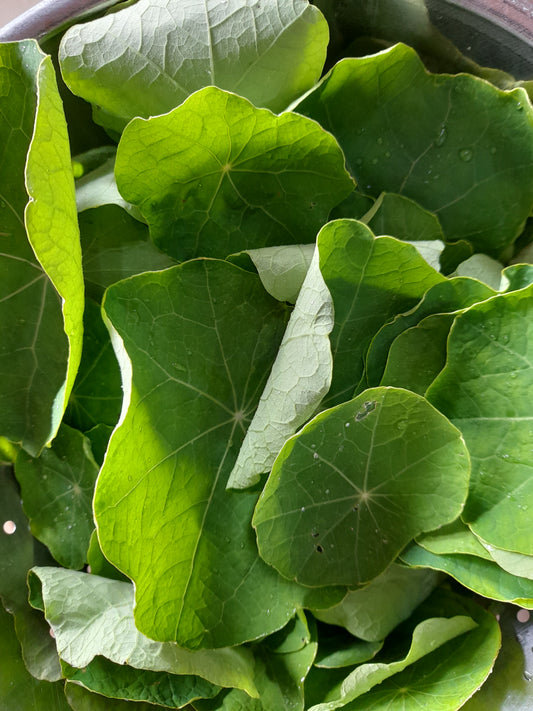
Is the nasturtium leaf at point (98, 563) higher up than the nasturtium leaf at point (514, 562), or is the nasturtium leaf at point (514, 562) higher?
the nasturtium leaf at point (98, 563)

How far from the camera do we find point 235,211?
0.63 metres

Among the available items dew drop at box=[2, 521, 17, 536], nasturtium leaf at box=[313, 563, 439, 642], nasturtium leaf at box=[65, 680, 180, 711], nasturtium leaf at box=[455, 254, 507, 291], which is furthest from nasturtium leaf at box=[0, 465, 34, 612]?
nasturtium leaf at box=[455, 254, 507, 291]

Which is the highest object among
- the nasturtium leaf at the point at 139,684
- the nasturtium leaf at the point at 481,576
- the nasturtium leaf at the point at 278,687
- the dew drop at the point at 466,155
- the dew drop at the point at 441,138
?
the dew drop at the point at 441,138

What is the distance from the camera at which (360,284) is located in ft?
1.93

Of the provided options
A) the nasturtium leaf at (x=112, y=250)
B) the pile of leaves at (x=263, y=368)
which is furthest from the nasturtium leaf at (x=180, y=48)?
the nasturtium leaf at (x=112, y=250)

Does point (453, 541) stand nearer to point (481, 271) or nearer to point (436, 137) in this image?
point (481, 271)

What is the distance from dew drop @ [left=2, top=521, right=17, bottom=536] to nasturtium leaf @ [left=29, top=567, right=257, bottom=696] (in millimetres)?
67

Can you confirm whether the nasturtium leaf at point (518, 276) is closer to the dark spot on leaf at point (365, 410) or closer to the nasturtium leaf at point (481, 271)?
the nasturtium leaf at point (481, 271)

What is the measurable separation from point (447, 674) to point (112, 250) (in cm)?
52

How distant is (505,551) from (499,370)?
0.52 feet

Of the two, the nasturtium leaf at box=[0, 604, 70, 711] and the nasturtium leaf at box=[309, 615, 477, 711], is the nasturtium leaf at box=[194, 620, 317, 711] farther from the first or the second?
the nasturtium leaf at box=[0, 604, 70, 711]

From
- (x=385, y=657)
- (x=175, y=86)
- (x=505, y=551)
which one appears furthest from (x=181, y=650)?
(x=175, y=86)

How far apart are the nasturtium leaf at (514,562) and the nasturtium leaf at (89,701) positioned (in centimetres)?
36

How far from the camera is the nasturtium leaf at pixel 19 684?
26.3 inches
